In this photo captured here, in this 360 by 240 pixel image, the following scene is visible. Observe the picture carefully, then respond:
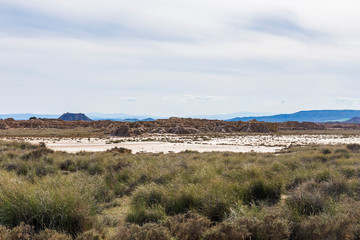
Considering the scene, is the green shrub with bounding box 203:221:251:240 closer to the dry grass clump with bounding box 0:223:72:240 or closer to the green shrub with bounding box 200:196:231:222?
the green shrub with bounding box 200:196:231:222

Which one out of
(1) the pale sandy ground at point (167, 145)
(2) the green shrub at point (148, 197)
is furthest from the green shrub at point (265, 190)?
(1) the pale sandy ground at point (167, 145)

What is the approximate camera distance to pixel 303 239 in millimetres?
5312

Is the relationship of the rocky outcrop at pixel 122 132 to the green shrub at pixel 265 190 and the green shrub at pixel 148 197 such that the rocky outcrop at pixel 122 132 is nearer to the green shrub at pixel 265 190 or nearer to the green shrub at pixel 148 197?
the green shrub at pixel 148 197

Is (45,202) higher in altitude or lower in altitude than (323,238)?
higher

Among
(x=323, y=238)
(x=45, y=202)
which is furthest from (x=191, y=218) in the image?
(x=45, y=202)

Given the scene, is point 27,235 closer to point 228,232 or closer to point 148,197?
point 148,197

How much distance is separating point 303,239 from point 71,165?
12.0m

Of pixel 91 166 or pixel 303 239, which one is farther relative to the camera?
pixel 91 166

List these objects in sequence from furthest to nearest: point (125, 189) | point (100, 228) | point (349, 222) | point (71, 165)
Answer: point (71, 165), point (125, 189), point (100, 228), point (349, 222)

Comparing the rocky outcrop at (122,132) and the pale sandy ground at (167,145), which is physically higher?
the rocky outcrop at (122,132)

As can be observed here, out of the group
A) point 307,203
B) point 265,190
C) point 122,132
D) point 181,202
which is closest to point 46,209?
point 181,202

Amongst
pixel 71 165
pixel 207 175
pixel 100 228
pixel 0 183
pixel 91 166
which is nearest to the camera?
pixel 100 228

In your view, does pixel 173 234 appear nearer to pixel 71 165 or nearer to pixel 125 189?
pixel 125 189

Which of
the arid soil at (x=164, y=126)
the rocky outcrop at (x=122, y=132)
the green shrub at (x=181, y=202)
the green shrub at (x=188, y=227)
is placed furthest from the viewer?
the arid soil at (x=164, y=126)
